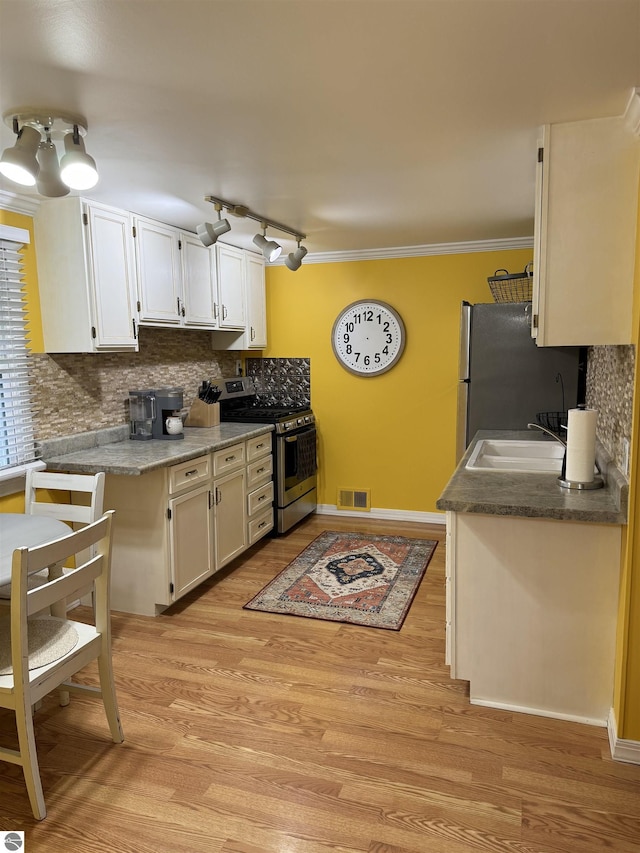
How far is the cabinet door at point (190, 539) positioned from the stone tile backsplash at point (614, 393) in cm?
223

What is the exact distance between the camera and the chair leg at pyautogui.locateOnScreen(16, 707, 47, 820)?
71.0 inches

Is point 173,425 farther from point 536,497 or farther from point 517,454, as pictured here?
point 536,497

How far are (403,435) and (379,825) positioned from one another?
341 cm

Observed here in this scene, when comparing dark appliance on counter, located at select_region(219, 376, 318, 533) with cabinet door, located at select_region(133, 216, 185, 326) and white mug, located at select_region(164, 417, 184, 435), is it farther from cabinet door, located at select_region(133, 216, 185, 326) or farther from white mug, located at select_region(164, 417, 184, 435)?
cabinet door, located at select_region(133, 216, 185, 326)

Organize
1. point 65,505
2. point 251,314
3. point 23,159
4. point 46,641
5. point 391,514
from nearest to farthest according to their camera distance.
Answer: point 23,159
point 46,641
point 65,505
point 251,314
point 391,514

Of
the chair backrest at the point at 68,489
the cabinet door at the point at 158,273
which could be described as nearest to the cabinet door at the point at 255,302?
the cabinet door at the point at 158,273

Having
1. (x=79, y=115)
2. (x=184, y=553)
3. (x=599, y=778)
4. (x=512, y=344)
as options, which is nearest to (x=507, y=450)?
(x=512, y=344)

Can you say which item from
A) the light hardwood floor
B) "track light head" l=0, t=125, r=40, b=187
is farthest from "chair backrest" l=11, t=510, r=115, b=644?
"track light head" l=0, t=125, r=40, b=187

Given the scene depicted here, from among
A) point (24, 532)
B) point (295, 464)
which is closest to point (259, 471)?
point (295, 464)

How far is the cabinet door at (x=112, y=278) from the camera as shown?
10.3 feet

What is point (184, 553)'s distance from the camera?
11.0 ft

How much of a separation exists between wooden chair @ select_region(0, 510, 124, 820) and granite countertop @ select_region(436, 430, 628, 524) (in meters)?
1.33

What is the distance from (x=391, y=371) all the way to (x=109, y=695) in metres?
3.43

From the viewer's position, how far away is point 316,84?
71.8 inches
